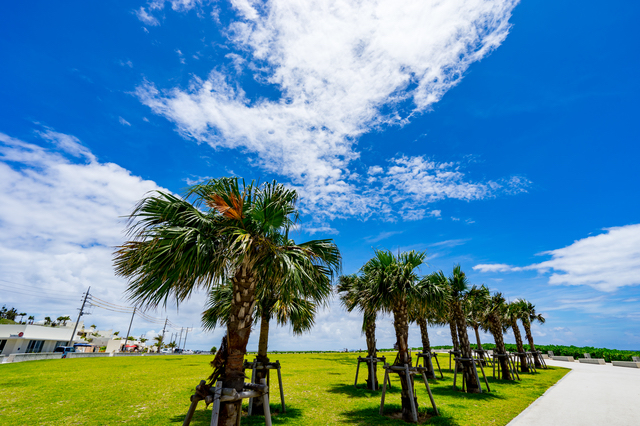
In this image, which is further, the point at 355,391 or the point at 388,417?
the point at 355,391

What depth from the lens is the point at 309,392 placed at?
19641 millimetres

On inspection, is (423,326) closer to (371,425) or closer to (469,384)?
(469,384)

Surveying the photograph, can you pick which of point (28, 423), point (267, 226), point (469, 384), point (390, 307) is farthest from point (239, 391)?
point (469, 384)

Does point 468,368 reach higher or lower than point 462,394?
higher

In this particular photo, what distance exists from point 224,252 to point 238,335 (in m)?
2.26

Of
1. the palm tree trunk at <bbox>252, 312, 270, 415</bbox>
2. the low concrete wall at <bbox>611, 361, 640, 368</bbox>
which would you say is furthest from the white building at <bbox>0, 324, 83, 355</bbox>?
the low concrete wall at <bbox>611, 361, 640, 368</bbox>

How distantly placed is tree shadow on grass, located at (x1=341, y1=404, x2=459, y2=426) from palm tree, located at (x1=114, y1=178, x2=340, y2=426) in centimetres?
805

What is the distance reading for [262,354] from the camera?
1448 cm

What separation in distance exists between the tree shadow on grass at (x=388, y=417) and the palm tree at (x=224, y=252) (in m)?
8.05

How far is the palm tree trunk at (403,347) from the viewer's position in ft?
42.0

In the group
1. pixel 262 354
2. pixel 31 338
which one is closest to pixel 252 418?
pixel 262 354

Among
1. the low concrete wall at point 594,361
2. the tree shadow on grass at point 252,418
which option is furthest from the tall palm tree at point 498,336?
the low concrete wall at point 594,361

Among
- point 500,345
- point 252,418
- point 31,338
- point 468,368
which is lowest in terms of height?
point 252,418

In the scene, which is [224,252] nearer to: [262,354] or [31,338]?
[262,354]
